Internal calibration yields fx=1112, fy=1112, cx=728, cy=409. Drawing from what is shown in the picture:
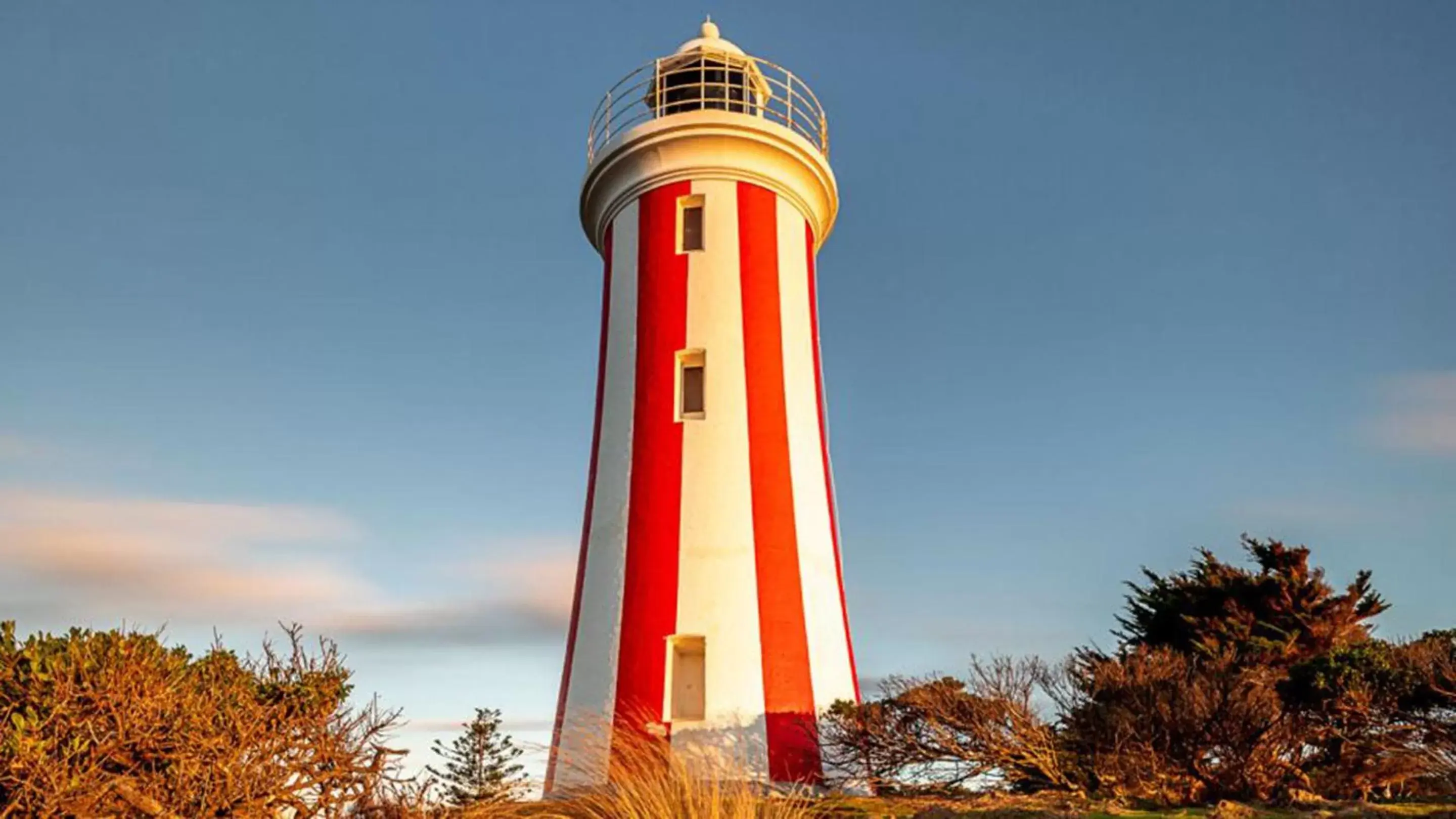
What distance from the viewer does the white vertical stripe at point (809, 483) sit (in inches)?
587

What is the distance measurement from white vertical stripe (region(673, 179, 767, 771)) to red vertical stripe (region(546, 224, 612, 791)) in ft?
5.32

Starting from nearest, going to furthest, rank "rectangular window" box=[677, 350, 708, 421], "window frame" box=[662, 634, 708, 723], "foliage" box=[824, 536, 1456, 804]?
"foliage" box=[824, 536, 1456, 804] → "window frame" box=[662, 634, 708, 723] → "rectangular window" box=[677, 350, 708, 421]

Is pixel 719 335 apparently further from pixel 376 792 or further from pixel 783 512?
pixel 376 792

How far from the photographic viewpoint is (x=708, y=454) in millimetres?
15188

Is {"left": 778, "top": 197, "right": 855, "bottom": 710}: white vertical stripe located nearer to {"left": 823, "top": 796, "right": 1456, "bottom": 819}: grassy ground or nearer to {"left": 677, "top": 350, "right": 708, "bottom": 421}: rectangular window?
{"left": 677, "top": 350, "right": 708, "bottom": 421}: rectangular window

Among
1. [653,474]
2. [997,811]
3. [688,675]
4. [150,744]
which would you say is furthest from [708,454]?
[150,744]

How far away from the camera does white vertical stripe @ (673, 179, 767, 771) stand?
46.2 ft

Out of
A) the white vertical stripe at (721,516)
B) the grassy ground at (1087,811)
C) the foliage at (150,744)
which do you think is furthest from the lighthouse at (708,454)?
the foliage at (150,744)

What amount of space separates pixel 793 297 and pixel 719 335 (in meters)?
1.54

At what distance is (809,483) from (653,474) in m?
2.22

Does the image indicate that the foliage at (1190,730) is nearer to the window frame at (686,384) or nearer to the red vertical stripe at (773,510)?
the red vertical stripe at (773,510)

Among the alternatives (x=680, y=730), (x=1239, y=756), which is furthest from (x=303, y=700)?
(x=1239, y=756)

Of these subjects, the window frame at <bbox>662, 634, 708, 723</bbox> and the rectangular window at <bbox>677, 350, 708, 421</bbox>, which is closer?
the window frame at <bbox>662, 634, 708, 723</bbox>

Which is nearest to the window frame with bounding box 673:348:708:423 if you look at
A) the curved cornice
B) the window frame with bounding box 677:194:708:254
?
the window frame with bounding box 677:194:708:254
